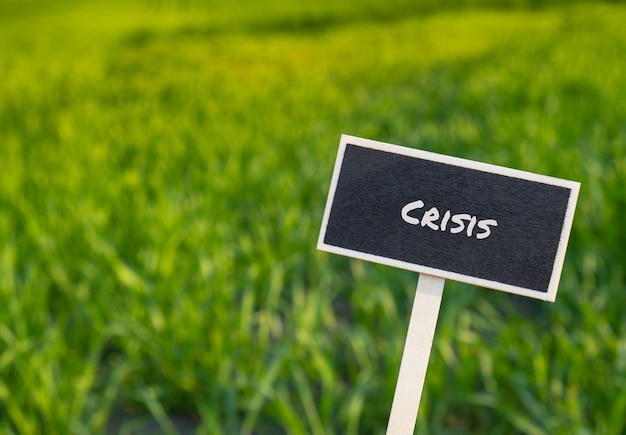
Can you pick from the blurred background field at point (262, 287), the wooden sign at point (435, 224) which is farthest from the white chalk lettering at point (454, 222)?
the blurred background field at point (262, 287)

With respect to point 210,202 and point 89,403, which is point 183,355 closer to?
point 89,403

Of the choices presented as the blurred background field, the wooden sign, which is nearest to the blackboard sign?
the wooden sign

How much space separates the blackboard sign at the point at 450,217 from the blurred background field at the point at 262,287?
60 centimetres

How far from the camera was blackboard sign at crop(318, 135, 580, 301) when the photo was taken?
83cm

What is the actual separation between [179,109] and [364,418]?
9.75 ft

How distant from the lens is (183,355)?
1.59 meters

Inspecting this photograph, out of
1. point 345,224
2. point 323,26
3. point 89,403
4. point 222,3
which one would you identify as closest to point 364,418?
point 89,403

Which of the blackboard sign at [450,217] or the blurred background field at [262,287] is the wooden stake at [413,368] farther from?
the blurred background field at [262,287]

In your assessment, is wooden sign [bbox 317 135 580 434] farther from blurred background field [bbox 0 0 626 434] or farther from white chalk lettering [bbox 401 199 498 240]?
blurred background field [bbox 0 0 626 434]

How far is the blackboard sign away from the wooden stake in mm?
45

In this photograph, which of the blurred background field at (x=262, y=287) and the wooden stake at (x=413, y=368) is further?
the blurred background field at (x=262, y=287)

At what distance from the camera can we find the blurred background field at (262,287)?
4.94ft

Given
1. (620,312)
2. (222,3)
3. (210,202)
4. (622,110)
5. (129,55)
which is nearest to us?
(620,312)

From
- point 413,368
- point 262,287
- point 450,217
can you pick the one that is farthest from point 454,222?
point 262,287
